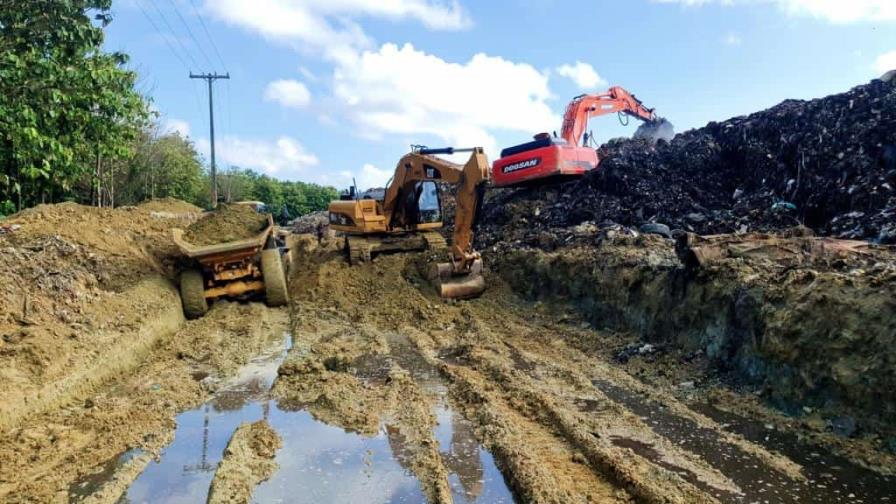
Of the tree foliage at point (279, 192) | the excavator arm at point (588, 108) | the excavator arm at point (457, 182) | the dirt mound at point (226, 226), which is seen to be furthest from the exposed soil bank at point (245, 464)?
the tree foliage at point (279, 192)

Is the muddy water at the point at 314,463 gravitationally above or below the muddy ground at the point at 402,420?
below

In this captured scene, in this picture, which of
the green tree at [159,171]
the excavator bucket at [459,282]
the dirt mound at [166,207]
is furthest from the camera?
the green tree at [159,171]

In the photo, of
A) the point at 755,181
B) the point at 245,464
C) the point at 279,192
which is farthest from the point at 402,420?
the point at 279,192

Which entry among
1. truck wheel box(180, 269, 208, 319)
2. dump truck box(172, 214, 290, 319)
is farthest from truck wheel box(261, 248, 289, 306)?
truck wheel box(180, 269, 208, 319)

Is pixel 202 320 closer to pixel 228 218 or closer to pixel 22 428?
pixel 228 218

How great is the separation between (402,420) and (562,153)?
10.9 m

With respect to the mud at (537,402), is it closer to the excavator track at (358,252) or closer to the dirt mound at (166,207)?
the excavator track at (358,252)

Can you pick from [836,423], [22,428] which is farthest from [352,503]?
[836,423]

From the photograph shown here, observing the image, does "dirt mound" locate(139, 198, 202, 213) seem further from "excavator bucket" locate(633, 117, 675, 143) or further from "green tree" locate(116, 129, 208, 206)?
"excavator bucket" locate(633, 117, 675, 143)

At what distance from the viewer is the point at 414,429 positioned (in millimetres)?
4719

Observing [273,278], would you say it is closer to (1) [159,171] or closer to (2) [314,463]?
(2) [314,463]

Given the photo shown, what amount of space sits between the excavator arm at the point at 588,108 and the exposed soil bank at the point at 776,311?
9.08 metres

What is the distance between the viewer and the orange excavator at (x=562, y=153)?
583 inches

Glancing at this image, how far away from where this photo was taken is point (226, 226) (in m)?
9.88
